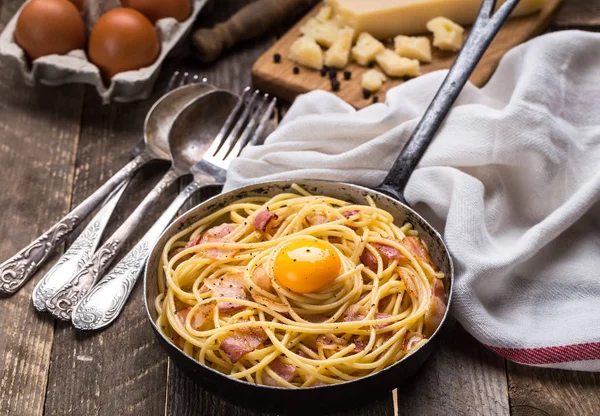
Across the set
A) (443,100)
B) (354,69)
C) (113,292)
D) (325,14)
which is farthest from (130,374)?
(325,14)

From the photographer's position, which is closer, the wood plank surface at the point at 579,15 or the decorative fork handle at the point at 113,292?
the decorative fork handle at the point at 113,292

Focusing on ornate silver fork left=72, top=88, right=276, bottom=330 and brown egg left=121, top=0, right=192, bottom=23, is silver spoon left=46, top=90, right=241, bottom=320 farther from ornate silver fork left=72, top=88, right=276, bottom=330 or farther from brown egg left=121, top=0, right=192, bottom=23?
brown egg left=121, top=0, right=192, bottom=23

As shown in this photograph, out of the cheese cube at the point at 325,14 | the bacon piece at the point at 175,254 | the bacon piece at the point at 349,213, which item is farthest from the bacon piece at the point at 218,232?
the cheese cube at the point at 325,14

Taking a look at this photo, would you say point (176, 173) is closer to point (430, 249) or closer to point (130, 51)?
point (130, 51)

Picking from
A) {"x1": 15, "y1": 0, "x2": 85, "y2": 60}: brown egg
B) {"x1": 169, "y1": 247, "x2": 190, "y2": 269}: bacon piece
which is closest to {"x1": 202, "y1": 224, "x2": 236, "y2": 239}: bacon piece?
{"x1": 169, "y1": 247, "x2": 190, "y2": 269}: bacon piece

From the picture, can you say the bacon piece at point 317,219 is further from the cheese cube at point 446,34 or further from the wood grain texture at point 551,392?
the cheese cube at point 446,34

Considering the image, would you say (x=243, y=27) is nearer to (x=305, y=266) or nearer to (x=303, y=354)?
(x=305, y=266)
